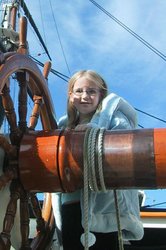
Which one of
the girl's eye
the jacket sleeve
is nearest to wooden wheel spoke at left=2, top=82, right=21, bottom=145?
the jacket sleeve

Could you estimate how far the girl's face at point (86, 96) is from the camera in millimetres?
1850

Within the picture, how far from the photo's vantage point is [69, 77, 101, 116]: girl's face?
1850mm

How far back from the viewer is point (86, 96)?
72.6 inches

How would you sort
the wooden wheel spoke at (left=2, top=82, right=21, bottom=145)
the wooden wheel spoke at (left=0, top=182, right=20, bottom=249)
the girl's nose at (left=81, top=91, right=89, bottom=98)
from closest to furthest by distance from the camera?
the wooden wheel spoke at (left=0, top=182, right=20, bottom=249) → the wooden wheel spoke at (left=2, top=82, right=21, bottom=145) → the girl's nose at (left=81, top=91, right=89, bottom=98)

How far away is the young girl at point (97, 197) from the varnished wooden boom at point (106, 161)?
0.44ft

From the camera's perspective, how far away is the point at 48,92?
176cm

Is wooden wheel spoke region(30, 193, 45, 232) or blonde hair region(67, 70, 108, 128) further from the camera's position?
blonde hair region(67, 70, 108, 128)

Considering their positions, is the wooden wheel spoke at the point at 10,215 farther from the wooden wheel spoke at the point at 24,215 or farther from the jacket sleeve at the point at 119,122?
the jacket sleeve at the point at 119,122

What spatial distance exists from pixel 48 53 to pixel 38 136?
14211 millimetres

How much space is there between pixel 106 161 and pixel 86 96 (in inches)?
20.1

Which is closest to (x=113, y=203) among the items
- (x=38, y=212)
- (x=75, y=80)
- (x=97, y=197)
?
(x=97, y=197)

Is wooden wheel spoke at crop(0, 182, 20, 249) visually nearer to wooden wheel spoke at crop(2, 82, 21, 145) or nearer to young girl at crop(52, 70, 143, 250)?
wooden wheel spoke at crop(2, 82, 21, 145)

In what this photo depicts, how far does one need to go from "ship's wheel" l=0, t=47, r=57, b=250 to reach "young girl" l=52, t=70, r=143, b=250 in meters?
0.09

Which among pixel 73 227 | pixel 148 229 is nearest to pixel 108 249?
pixel 73 227
